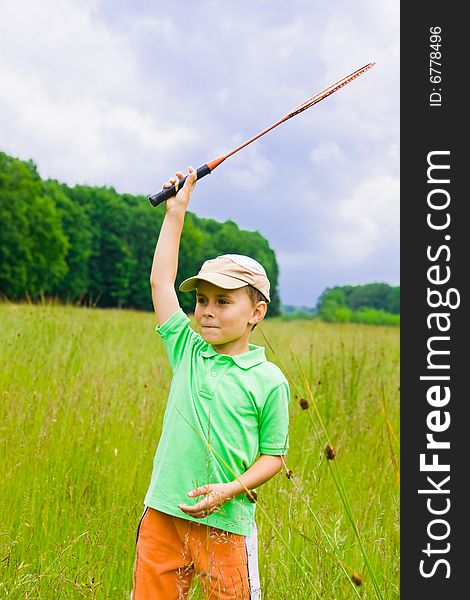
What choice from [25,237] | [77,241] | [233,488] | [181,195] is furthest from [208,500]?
[77,241]

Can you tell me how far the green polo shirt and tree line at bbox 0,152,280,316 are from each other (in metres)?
35.2

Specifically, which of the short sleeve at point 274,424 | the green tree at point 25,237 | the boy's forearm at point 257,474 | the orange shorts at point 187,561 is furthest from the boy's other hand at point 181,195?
the green tree at point 25,237

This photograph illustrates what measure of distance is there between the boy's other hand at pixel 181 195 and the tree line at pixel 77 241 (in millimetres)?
35005

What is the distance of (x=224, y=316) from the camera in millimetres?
1978

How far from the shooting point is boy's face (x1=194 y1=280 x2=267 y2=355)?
197 centimetres

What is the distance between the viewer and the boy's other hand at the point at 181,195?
2141mm

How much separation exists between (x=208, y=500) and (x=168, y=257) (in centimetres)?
76

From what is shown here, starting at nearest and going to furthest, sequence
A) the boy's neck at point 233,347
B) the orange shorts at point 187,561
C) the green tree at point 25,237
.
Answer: the orange shorts at point 187,561 < the boy's neck at point 233,347 < the green tree at point 25,237

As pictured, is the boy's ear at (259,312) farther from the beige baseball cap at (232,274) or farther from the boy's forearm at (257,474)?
the boy's forearm at (257,474)

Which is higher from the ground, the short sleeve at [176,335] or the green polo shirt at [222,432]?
the short sleeve at [176,335]

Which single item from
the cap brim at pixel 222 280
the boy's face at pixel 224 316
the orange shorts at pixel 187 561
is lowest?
the orange shorts at pixel 187 561

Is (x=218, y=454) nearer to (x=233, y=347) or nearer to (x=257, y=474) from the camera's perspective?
(x=257, y=474)

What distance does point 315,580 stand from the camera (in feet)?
6.78

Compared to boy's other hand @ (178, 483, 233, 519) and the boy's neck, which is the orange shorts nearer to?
boy's other hand @ (178, 483, 233, 519)
